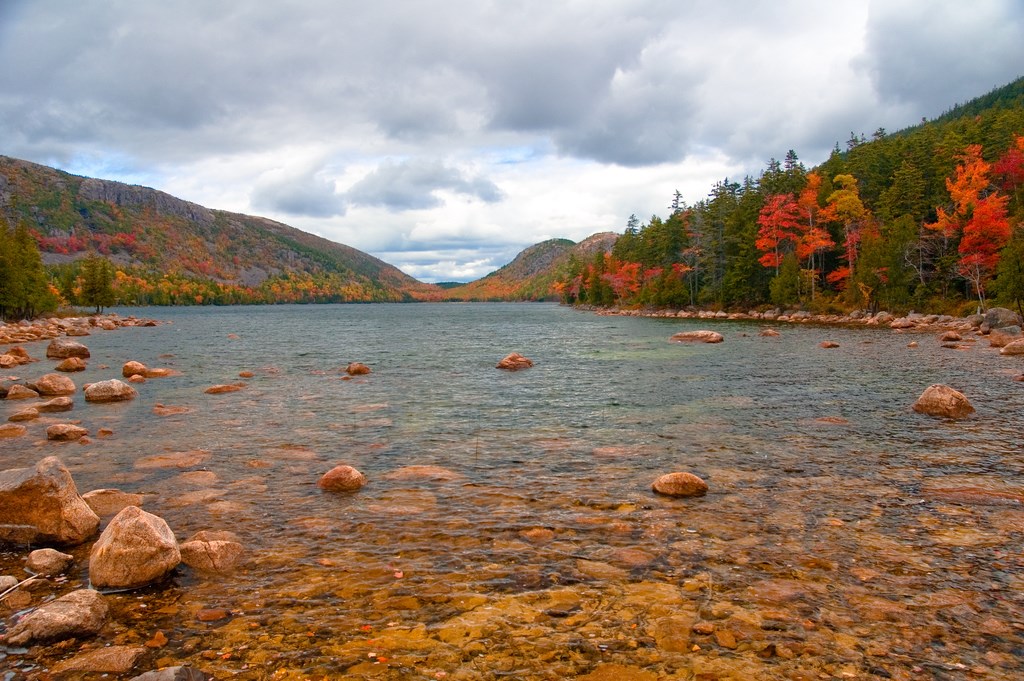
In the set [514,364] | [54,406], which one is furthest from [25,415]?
[514,364]

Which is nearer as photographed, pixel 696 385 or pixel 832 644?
pixel 832 644

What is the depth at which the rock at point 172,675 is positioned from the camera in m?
5.57

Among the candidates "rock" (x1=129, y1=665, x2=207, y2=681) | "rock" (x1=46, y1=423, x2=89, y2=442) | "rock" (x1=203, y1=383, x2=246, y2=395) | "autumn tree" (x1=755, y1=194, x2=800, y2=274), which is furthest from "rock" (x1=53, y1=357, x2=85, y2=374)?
"autumn tree" (x1=755, y1=194, x2=800, y2=274)

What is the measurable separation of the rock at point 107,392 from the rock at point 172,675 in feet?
75.3

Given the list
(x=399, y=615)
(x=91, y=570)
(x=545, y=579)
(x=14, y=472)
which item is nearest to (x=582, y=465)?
(x=545, y=579)

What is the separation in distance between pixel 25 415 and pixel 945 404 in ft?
111

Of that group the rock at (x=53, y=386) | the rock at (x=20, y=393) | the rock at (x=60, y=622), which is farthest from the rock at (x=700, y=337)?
the rock at (x=60, y=622)

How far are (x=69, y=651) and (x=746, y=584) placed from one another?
898 centimetres

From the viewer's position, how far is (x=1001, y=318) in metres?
47.9

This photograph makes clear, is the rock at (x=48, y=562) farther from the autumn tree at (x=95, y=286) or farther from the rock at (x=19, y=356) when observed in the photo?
the autumn tree at (x=95, y=286)

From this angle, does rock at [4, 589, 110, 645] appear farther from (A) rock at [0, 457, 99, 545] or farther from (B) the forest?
(B) the forest

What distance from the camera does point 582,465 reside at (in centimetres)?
1458

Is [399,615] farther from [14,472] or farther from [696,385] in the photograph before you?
[696,385]

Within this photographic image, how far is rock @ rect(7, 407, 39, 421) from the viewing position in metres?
20.2
